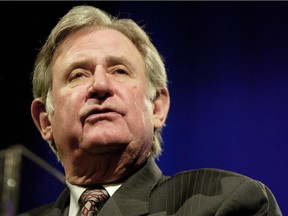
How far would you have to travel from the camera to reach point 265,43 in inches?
82.3

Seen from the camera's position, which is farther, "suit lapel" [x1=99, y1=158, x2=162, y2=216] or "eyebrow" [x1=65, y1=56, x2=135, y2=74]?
"eyebrow" [x1=65, y1=56, x2=135, y2=74]

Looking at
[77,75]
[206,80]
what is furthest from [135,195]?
[206,80]

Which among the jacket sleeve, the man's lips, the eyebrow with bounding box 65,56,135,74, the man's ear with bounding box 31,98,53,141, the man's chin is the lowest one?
the man's ear with bounding box 31,98,53,141

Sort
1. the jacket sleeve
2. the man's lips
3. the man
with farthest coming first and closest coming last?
1. the man's lips
2. the man
3. the jacket sleeve

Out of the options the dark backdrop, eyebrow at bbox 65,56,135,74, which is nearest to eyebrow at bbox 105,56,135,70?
eyebrow at bbox 65,56,135,74

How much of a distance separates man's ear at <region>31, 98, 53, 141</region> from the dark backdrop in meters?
0.15

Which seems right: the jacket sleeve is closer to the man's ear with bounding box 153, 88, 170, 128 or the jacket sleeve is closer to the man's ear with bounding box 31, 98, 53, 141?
the man's ear with bounding box 153, 88, 170, 128

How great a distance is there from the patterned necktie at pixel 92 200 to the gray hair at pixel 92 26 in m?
0.29

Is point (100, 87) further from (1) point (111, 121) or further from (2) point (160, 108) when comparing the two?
(2) point (160, 108)

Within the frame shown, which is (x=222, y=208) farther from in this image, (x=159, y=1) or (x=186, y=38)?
(x=159, y=1)

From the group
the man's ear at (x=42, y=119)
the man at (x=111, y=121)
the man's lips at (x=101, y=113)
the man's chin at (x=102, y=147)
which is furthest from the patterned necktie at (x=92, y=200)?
the man's ear at (x=42, y=119)

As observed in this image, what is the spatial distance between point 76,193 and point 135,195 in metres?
0.24

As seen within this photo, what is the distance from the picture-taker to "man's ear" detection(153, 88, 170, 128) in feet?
5.48

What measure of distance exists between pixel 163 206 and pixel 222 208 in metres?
0.20
